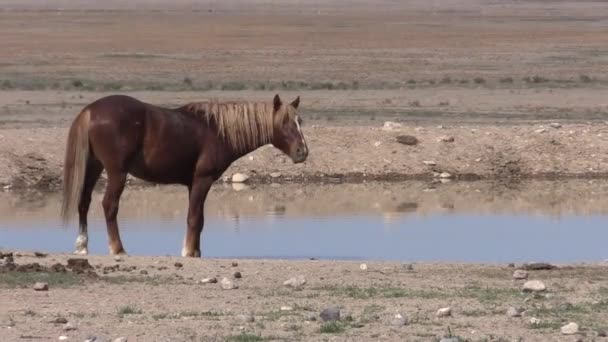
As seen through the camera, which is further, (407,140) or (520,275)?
(407,140)

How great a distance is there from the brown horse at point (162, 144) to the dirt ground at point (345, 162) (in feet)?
3.23

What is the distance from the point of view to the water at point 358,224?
16.0m

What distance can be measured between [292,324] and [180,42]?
49.6m

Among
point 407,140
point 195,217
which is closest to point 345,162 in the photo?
point 407,140

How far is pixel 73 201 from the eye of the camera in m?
14.0

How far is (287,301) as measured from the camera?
35.0 ft

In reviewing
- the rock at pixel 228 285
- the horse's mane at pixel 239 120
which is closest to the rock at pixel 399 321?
the rock at pixel 228 285

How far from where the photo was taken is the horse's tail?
544 inches

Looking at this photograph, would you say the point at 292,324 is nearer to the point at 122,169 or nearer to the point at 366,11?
the point at 122,169

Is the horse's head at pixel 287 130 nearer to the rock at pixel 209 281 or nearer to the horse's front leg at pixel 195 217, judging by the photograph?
the horse's front leg at pixel 195 217

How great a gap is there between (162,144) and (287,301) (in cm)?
371

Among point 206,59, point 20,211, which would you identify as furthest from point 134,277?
point 206,59

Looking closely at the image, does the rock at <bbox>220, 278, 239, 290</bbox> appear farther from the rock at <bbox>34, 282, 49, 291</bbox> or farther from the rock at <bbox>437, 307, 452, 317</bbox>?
the rock at <bbox>437, 307, 452, 317</bbox>

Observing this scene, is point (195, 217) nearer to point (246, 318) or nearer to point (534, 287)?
point (534, 287)
